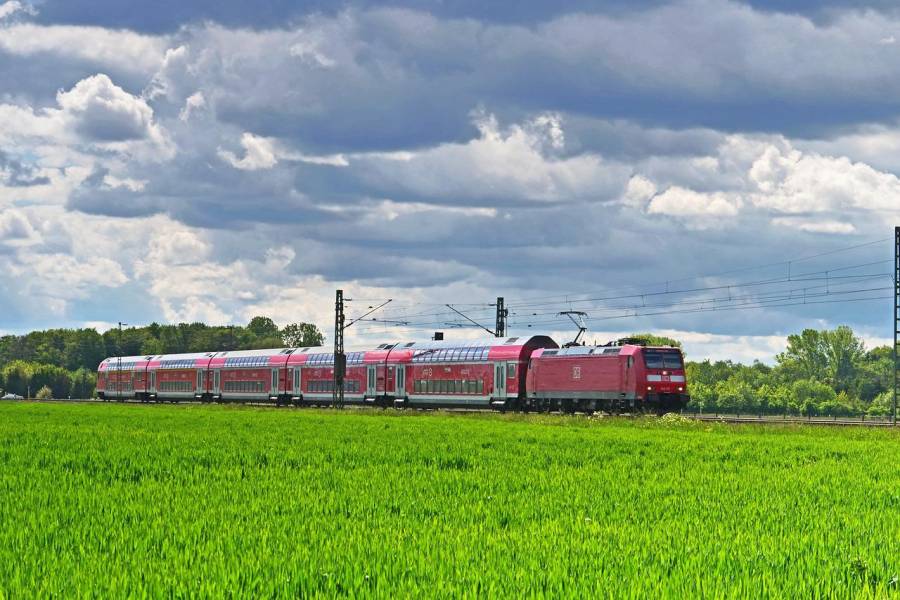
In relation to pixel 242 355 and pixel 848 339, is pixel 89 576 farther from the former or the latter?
pixel 848 339

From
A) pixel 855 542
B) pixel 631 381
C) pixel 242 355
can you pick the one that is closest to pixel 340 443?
pixel 855 542

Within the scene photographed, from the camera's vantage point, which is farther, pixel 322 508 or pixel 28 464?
pixel 28 464

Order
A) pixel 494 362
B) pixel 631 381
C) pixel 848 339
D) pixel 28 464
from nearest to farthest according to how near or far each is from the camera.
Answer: pixel 28 464, pixel 631 381, pixel 494 362, pixel 848 339

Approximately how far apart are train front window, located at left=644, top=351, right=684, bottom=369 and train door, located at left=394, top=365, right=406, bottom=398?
864 inches

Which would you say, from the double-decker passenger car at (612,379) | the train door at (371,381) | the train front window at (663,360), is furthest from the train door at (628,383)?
the train door at (371,381)

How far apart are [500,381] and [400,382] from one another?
11037mm

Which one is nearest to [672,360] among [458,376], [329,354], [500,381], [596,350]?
[596,350]

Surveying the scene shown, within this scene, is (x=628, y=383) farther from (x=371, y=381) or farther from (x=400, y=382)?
(x=371, y=381)

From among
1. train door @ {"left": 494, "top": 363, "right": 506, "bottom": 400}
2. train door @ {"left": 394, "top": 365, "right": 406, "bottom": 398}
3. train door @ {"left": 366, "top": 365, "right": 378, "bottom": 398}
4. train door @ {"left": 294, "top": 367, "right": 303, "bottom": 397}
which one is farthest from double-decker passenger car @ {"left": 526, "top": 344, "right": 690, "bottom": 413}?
train door @ {"left": 294, "top": 367, "right": 303, "bottom": 397}

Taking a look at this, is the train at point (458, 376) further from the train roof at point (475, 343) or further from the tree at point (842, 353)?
the tree at point (842, 353)

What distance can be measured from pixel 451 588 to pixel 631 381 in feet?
157

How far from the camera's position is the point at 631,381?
57375mm

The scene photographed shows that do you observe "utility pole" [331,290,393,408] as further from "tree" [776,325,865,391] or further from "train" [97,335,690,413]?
"tree" [776,325,865,391]

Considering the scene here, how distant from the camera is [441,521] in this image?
15953 millimetres
